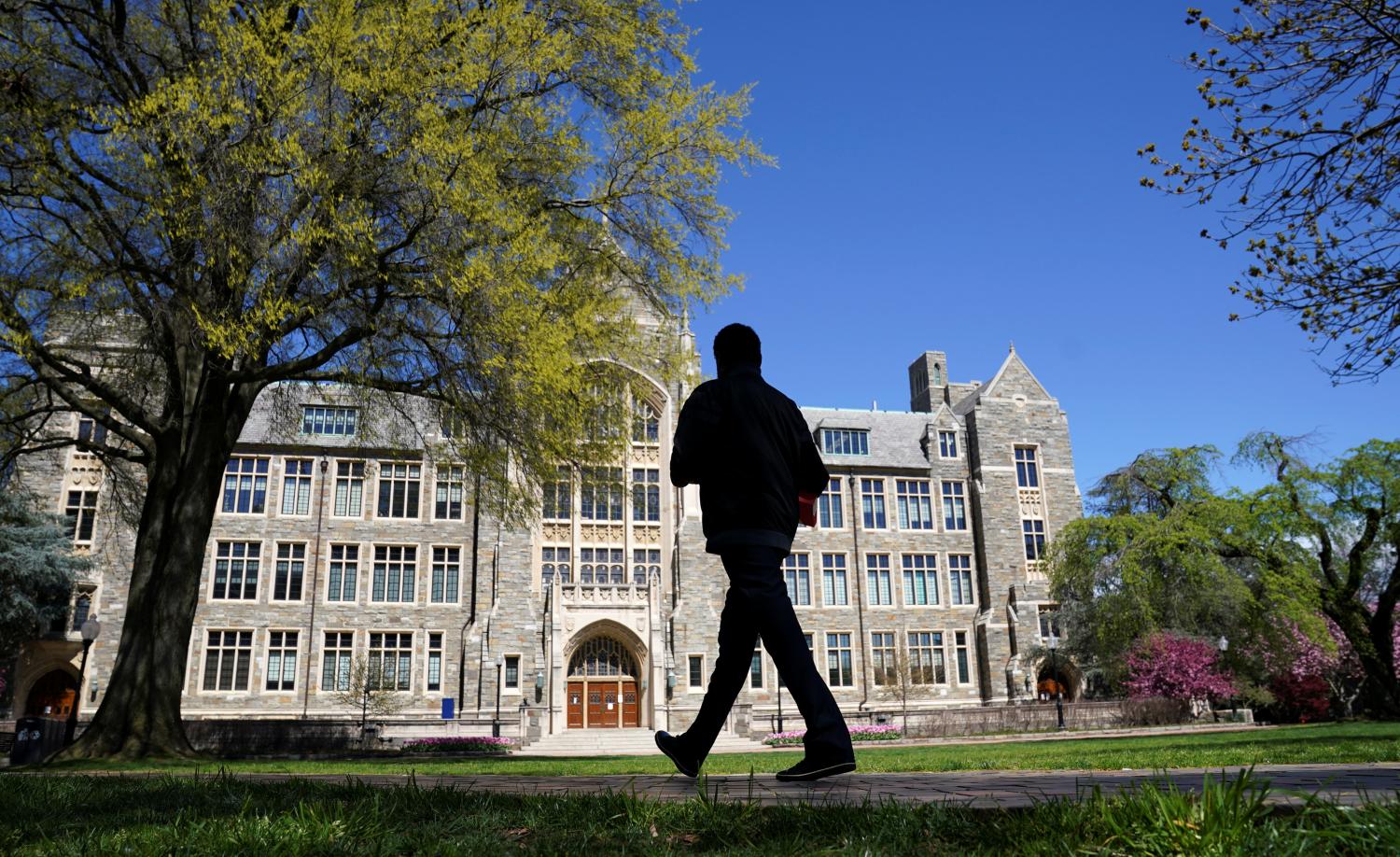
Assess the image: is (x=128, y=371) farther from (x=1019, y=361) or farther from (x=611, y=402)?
(x=1019, y=361)

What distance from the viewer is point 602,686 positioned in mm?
31203

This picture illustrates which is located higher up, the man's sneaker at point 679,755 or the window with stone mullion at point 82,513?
the window with stone mullion at point 82,513

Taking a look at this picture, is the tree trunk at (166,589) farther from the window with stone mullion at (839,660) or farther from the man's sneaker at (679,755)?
the window with stone mullion at (839,660)

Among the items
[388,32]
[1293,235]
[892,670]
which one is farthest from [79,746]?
[892,670]

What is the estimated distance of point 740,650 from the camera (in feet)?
13.5

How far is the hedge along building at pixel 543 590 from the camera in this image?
29500 millimetres

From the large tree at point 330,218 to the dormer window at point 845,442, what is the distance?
75.2 feet

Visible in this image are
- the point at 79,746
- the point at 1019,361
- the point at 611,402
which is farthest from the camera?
the point at 1019,361

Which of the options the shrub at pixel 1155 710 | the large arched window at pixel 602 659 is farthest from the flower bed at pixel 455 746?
the shrub at pixel 1155 710

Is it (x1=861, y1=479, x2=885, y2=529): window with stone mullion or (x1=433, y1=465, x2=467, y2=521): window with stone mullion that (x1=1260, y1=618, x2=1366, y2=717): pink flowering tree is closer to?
(x1=861, y1=479, x2=885, y2=529): window with stone mullion

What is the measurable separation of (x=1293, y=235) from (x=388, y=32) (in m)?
9.48

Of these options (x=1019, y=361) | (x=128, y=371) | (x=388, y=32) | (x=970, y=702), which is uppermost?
(x=1019, y=361)

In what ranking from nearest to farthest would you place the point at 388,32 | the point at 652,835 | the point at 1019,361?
the point at 652,835 < the point at 388,32 < the point at 1019,361

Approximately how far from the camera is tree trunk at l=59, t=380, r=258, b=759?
480 inches
